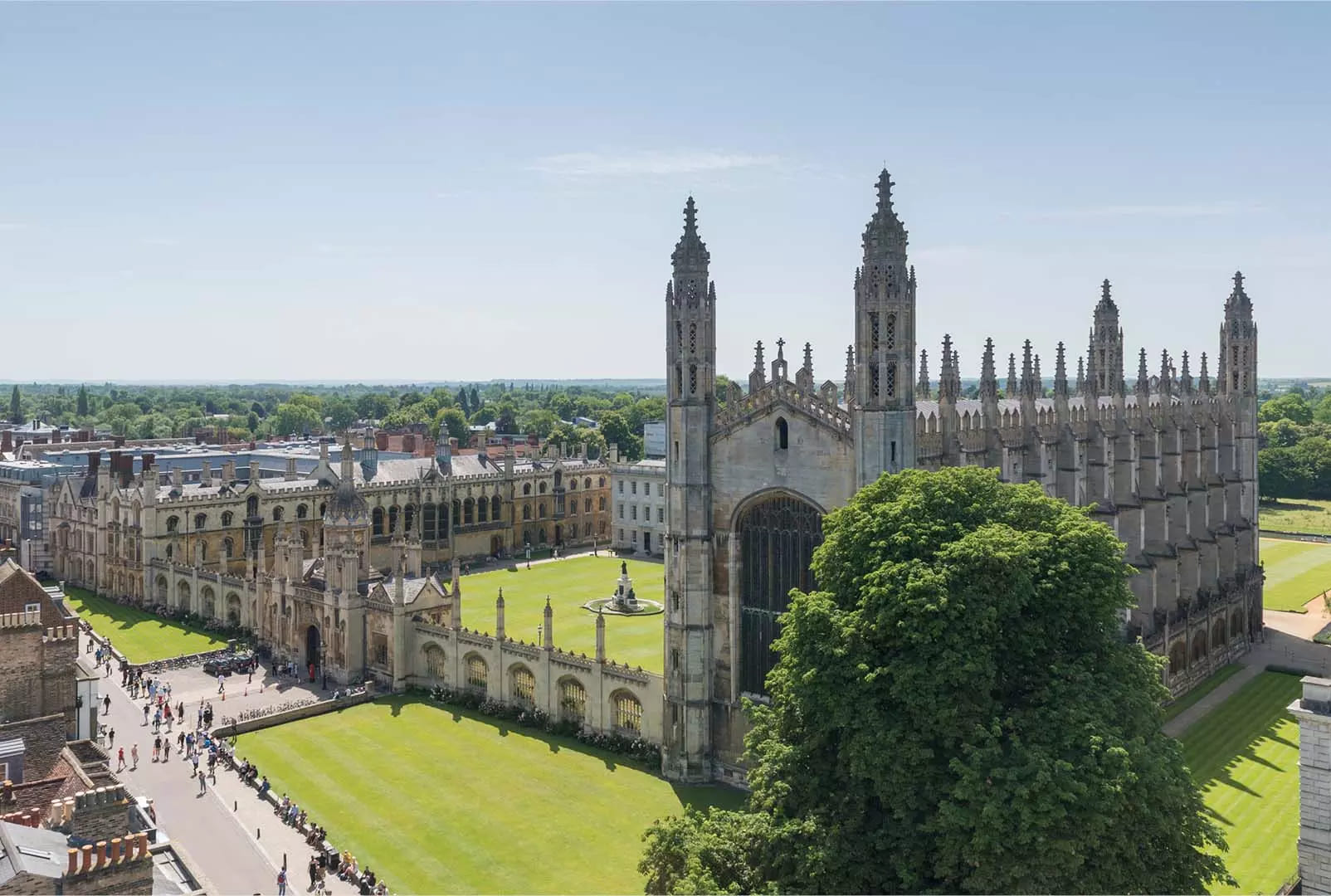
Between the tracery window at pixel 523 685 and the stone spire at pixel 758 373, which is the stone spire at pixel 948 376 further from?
the tracery window at pixel 523 685

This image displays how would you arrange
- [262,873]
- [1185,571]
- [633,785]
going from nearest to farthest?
[262,873]
[633,785]
[1185,571]

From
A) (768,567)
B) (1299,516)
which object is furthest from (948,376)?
(1299,516)

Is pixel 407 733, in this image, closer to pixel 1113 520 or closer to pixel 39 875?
pixel 39 875

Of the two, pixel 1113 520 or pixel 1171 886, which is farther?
pixel 1113 520

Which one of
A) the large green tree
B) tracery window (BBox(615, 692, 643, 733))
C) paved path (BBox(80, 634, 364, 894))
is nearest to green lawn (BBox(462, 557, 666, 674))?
tracery window (BBox(615, 692, 643, 733))

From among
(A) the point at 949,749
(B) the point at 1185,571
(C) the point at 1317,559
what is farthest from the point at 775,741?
(C) the point at 1317,559

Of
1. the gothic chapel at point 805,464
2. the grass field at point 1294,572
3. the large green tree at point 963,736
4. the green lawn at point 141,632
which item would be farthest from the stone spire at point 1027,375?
the green lawn at point 141,632

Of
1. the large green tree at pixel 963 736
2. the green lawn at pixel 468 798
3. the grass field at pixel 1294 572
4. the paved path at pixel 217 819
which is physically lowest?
the paved path at pixel 217 819
